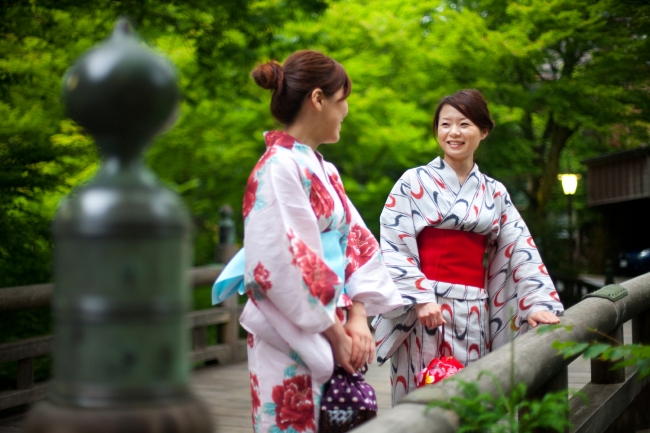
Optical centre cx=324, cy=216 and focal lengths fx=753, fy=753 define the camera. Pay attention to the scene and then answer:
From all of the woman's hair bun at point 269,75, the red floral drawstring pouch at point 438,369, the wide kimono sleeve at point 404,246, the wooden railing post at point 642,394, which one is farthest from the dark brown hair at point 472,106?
the wooden railing post at point 642,394

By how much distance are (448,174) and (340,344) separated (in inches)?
51.5

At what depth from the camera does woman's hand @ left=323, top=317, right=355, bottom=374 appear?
194 cm

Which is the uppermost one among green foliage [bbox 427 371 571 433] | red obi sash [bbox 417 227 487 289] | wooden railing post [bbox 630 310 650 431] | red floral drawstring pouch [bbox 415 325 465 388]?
red obi sash [bbox 417 227 487 289]

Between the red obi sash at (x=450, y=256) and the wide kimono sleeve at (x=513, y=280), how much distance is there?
0.47ft

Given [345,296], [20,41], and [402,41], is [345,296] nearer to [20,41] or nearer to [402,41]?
[20,41]

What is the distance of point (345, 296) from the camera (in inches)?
82.4

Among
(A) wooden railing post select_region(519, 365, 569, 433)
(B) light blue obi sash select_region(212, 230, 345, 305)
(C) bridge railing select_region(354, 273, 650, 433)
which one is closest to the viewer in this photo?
(C) bridge railing select_region(354, 273, 650, 433)

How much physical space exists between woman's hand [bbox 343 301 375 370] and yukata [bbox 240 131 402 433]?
0.10ft

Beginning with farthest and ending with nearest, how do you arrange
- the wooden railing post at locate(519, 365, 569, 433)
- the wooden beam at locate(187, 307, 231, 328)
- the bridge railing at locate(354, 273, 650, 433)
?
1. the wooden beam at locate(187, 307, 231, 328)
2. the wooden railing post at locate(519, 365, 569, 433)
3. the bridge railing at locate(354, 273, 650, 433)

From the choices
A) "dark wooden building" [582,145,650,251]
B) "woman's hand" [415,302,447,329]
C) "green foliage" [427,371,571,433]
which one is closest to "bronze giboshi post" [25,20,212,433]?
"green foliage" [427,371,571,433]

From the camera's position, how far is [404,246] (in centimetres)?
292

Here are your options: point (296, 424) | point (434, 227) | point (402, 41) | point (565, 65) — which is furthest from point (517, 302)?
point (402, 41)

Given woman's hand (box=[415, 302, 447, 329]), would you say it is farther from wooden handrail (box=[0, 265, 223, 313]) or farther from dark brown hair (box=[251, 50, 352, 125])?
wooden handrail (box=[0, 265, 223, 313])

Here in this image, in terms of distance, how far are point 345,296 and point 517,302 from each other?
1165 millimetres
